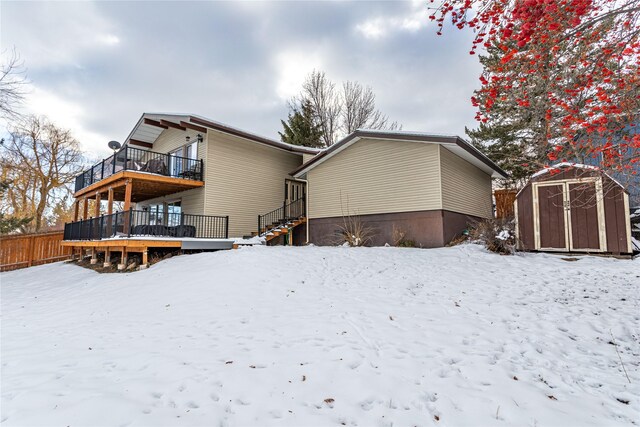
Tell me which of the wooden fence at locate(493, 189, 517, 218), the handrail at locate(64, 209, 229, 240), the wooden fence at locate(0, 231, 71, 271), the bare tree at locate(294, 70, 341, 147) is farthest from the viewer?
the bare tree at locate(294, 70, 341, 147)

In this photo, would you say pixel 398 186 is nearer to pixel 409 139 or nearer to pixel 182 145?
pixel 409 139

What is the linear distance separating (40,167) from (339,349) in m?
29.3

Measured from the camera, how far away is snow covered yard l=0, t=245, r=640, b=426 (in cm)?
264

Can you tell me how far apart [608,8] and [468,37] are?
178 cm

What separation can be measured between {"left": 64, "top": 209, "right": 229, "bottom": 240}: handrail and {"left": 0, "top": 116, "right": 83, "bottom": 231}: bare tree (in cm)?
1123

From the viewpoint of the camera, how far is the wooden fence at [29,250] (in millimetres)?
15328

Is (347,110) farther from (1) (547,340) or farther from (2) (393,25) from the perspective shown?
(1) (547,340)

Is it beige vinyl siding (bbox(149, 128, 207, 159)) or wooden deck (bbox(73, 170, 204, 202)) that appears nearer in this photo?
wooden deck (bbox(73, 170, 204, 202))

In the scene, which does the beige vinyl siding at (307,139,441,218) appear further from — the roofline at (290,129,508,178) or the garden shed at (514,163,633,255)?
the garden shed at (514,163,633,255)

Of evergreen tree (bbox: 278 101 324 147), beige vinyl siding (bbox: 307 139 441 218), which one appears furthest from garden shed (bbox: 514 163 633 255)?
evergreen tree (bbox: 278 101 324 147)

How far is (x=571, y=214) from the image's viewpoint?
30.7 feet

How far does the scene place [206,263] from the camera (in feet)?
30.6

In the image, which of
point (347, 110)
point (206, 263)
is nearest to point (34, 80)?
point (206, 263)

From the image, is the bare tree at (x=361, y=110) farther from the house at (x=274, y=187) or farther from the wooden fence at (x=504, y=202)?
the wooden fence at (x=504, y=202)
